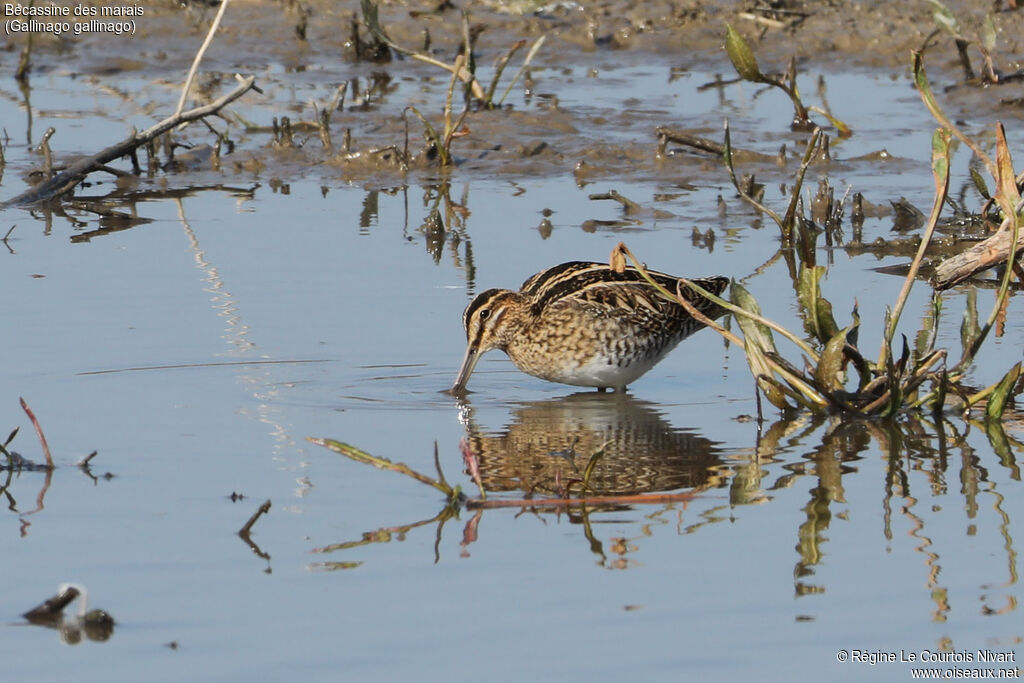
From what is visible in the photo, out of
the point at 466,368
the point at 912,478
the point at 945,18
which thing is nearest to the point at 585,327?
the point at 466,368

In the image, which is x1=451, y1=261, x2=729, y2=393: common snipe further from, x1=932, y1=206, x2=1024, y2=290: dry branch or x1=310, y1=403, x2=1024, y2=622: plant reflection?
x1=932, y1=206, x2=1024, y2=290: dry branch

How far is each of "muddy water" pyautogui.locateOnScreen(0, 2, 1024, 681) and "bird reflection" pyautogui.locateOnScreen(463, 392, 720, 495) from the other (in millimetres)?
22

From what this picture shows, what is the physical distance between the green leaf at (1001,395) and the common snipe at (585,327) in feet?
5.05

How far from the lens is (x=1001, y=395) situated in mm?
6379

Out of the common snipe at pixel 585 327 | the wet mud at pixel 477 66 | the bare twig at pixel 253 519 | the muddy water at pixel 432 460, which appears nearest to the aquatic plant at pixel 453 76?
the wet mud at pixel 477 66

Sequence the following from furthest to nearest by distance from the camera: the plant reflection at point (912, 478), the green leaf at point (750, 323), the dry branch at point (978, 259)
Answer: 1. the dry branch at point (978, 259)
2. the green leaf at point (750, 323)
3. the plant reflection at point (912, 478)

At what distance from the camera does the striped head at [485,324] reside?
7504 millimetres

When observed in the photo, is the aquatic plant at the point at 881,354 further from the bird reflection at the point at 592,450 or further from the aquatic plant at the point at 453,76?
the aquatic plant at the point at 453,76

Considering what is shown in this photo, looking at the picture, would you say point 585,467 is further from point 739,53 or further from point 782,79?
point 782,79

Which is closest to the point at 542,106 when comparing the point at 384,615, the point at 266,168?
the point at 266,168

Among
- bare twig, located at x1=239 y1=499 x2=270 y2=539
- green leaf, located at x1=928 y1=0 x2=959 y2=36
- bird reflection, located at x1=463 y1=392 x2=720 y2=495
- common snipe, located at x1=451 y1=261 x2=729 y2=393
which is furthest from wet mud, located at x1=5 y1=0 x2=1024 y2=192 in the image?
bare twig, located at x1=239 y1=499 x2=270 y2=539

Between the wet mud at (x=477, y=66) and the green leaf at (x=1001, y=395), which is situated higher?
the wet mud at (x=477, y=66)

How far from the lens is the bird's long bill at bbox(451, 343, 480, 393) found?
736 cm

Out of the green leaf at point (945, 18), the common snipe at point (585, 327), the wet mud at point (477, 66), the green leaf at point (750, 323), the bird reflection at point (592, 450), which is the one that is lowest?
the bird reflection at point (592, 450)
